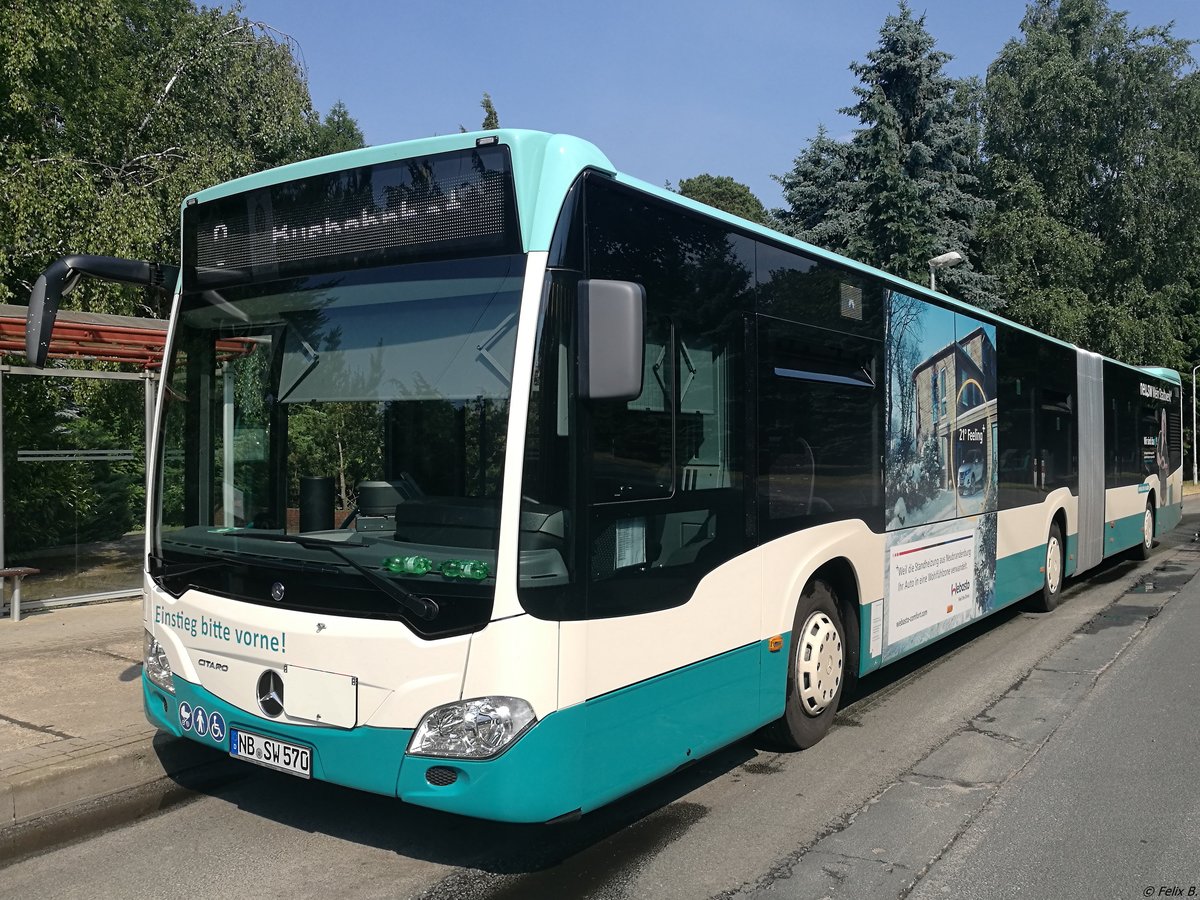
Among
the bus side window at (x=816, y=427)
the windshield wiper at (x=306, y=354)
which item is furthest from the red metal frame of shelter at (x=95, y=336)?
the bus side window at (x=816, y=427)

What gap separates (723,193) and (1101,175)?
26312mm

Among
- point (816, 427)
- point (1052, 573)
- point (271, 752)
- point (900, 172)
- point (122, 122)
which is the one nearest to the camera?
point (271, 752)

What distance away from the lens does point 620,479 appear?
3918mm

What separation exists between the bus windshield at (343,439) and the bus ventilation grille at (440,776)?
531 millimetres

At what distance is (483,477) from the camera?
366cm

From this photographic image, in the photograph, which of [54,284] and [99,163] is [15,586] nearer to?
[54,284]

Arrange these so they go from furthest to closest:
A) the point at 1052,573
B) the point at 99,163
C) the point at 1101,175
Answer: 1. the point at 1101,175
2. the point at 99,163
3. the point at 1052,573

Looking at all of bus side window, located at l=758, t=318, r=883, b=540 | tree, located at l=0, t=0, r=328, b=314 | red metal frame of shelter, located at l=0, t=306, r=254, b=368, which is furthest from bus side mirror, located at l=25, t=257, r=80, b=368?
tree, located at l=0, t=0, r=328, b=314

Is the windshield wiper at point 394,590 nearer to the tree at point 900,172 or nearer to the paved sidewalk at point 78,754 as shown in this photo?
the paved sidewalk at point 78,754

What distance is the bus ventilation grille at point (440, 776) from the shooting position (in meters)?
3.60

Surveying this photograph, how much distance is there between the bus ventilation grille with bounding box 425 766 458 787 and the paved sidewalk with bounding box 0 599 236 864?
6.90 feet

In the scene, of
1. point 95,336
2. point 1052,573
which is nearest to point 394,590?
point 95,336

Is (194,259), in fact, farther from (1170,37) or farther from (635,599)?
(1170,37)

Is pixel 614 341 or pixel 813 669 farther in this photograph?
pixel 813 669
